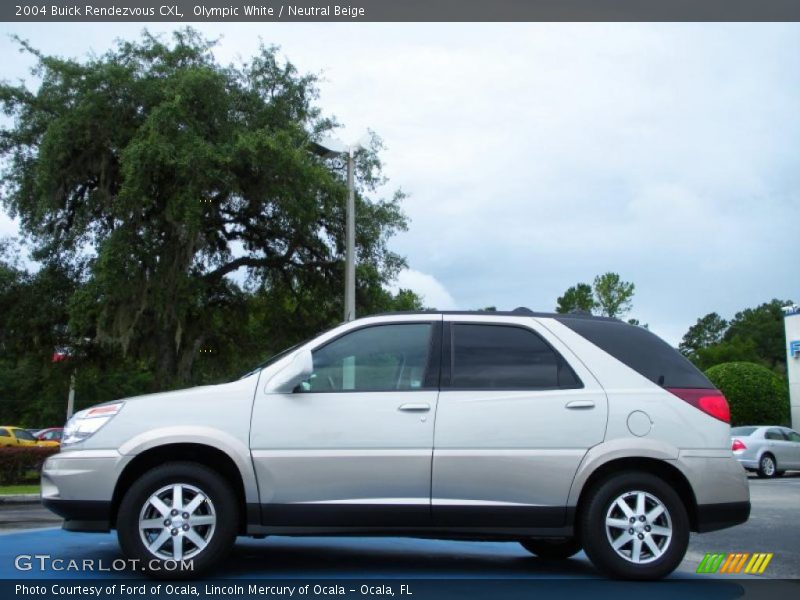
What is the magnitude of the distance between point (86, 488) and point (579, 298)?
Answer: 62.7 meters

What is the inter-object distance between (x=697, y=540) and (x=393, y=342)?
15.4 ft

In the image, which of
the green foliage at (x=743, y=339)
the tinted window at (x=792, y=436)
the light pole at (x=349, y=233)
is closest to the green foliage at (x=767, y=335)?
the green foliage at (x=743, y=339)

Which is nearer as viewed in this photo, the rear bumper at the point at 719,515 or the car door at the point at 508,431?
the car door at the point at 508,431

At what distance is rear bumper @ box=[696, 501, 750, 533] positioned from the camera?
19.8ft

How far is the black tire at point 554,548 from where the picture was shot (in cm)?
715

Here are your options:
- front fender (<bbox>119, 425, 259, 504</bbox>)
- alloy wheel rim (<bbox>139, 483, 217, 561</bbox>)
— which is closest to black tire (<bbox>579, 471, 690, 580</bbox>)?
front fender (<bbox>119, 425, 259, 504</bbox>)

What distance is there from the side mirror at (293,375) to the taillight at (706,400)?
8.26ft

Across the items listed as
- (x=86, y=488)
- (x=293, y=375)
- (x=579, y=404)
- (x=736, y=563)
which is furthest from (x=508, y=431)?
(x=736, y=563)

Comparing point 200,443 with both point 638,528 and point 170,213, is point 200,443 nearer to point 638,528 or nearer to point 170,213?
point 638,528

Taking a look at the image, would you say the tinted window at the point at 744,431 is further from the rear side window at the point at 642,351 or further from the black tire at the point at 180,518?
the black tire at the point at 180,518

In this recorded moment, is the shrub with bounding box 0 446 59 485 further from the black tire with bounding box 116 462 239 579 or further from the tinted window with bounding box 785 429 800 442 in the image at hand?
the tinted window with bounding box 785 429 800 442

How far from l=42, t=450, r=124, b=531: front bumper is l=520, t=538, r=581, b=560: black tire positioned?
10.7ft

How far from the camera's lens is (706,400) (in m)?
6.23

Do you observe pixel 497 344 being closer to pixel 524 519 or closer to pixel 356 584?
pixel 524 519
